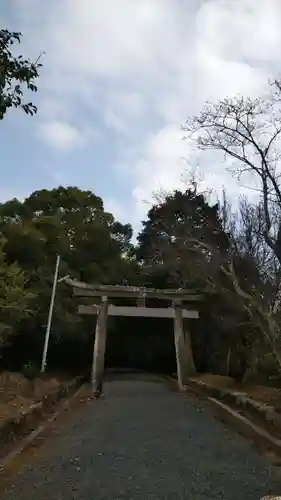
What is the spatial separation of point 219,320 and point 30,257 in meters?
9.31

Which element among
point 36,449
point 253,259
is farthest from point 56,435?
point 253,259

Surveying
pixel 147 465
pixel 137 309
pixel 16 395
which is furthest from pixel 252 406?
pixel 137 309

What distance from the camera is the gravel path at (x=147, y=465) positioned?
5.01 m

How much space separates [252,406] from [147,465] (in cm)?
428

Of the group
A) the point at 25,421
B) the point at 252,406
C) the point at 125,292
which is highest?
the point at 125,292

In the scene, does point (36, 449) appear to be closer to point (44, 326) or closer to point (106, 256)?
point (44, 326)

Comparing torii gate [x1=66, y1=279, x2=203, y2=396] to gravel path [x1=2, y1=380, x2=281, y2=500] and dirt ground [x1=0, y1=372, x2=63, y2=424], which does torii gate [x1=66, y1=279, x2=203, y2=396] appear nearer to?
dirt ground [x1=0, y1=372, x2=63, y2=424]

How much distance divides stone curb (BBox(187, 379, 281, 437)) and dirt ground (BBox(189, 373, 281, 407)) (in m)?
0.30

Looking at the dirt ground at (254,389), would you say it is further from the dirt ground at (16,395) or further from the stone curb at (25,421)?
the dirt ground at (16,395)

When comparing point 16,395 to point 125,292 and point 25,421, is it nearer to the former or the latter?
point 25,421

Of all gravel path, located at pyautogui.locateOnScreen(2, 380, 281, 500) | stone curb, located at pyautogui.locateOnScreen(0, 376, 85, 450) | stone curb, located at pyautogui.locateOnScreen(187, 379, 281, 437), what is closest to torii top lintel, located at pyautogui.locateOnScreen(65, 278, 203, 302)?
stone curb, located at pyautogui.locateOnScreen(187, 379, 281, 437)

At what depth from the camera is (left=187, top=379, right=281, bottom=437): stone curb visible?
27.6 ft

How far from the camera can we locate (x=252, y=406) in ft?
33.0

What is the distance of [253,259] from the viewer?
1545 centimetres
